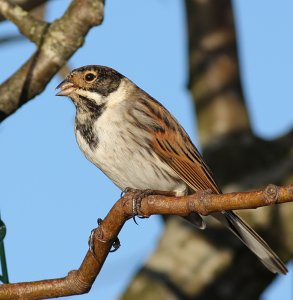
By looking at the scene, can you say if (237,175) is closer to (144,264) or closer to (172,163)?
Answer: (144,264)

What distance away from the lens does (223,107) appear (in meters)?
9.63

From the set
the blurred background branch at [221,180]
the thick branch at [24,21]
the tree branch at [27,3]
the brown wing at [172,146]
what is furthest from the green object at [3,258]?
the blurred background branch at [221,180]

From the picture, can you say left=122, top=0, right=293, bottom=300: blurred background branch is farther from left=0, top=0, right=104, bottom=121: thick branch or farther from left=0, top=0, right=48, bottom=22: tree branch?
left=0, top=0, right=104, bottom=121: thick branch

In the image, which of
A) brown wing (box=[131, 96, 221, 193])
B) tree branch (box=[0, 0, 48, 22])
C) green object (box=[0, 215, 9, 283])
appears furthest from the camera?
tree branch (box=[0, 0, 48, 22])

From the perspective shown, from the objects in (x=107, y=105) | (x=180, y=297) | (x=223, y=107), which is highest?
(x=107, y=105)

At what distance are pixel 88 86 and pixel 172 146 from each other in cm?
67

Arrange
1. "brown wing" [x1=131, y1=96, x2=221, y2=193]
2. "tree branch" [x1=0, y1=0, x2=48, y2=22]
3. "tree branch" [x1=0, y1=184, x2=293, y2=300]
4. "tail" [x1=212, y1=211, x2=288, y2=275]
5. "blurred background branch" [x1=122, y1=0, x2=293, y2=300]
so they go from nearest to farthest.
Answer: "tree branch" [x1=0, y1=184, x2=293, y2=300]
"tail" [x1=212, y1=211, x2=288, y2=275]
"brown wing" [x1=131, y1=96, x2=221, y2=193]
"tree branch" [x1=0, y1=0, x2=48, y2=22]
"blurred background branch" [x1=122, y1=0, x2=293, y2=300]

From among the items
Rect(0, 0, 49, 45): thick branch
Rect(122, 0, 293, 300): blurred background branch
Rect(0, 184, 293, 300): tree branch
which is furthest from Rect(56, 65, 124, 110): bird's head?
Rect(122, 0, 293, 300): blurred background branch

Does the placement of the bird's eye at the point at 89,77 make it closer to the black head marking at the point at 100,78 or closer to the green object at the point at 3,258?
the black head marking at the point at 100,78

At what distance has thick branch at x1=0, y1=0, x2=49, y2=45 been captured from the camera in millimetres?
6129

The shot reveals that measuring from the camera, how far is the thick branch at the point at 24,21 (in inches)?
241

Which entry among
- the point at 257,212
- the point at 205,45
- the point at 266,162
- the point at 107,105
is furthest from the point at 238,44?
the point at 107,105

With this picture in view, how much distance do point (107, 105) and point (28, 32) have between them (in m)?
0.68

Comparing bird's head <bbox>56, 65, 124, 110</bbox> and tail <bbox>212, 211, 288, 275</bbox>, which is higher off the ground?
bird's head <bbox>56, 65, 124, 110</bbox>
